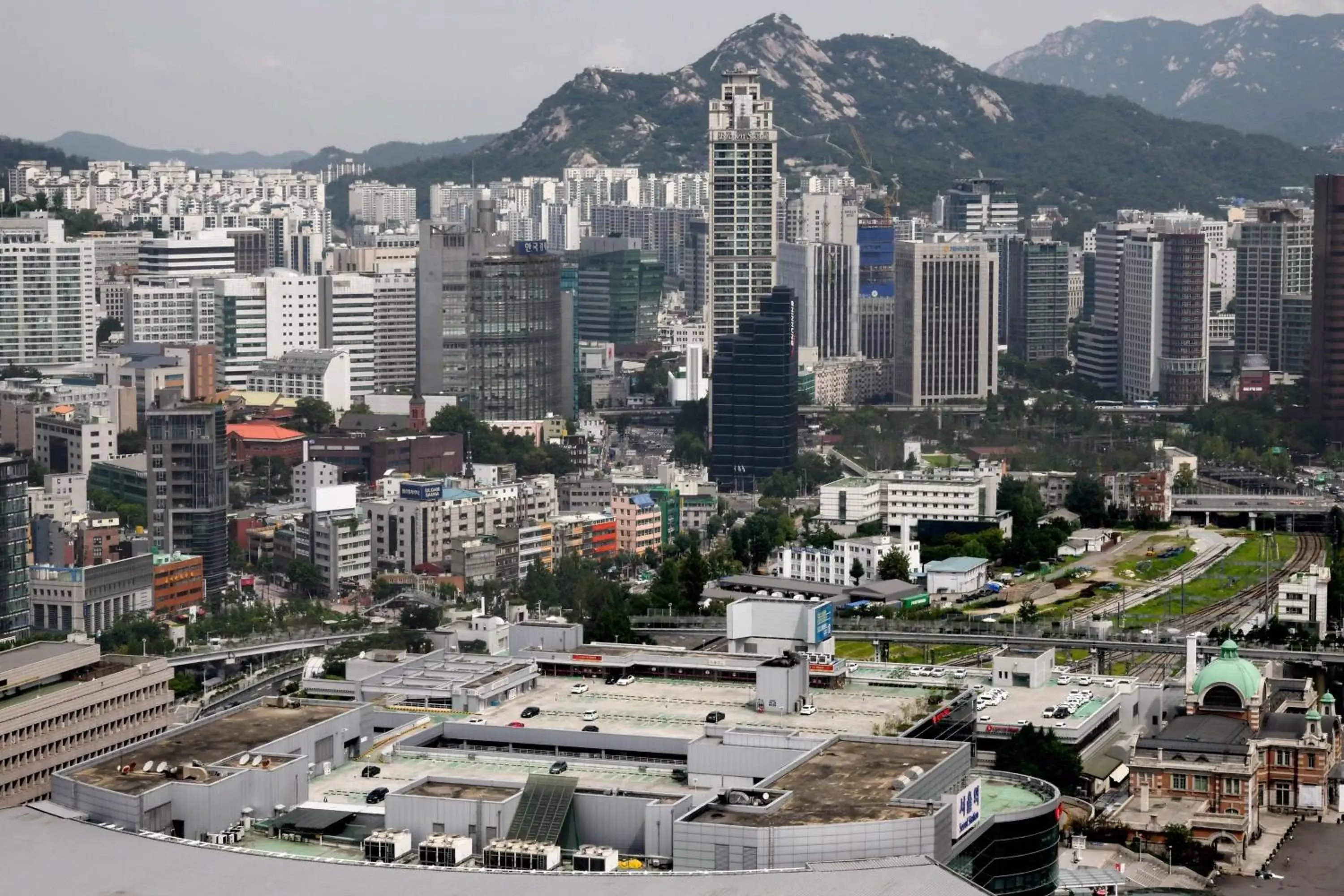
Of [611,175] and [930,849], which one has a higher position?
[611,175]

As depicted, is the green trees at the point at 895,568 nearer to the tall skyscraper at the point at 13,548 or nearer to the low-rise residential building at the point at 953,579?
the low-rise residential building at the point at 953,579

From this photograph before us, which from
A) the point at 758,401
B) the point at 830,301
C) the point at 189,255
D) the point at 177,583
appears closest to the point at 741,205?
the point at 758,401

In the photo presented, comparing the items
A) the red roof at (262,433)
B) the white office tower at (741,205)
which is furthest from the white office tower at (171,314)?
the white office tower at (741,205)

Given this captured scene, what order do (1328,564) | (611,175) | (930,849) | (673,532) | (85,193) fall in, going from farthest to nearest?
1. (611,175)
2. (85,193)
3. (673,532)
4. (1328,564)
5. (930,849)

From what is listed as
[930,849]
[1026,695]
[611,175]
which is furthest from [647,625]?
[611,175]

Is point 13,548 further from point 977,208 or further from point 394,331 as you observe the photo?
point 977,208

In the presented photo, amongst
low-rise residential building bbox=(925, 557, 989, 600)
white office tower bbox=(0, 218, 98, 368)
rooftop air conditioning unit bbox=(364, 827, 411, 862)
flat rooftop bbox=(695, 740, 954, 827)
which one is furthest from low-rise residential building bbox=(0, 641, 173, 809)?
white office tower bbox=(0, 218, 98, 368)

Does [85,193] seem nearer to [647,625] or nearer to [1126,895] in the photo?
[647,625]
